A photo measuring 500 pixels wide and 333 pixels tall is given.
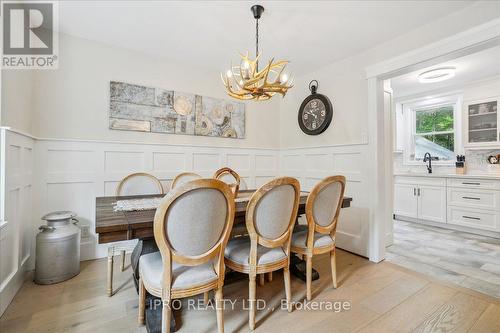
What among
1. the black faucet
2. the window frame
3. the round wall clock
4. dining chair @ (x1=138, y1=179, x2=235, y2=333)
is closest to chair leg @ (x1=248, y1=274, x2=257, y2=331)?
dining chair @ (x1=138, y1=179, x2=235, y2=333)

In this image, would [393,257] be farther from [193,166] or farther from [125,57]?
[125,57]

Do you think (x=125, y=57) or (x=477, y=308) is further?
(x=125, y=57)

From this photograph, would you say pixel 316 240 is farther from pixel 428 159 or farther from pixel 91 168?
pixel 428 159

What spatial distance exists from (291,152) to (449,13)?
7.78 ft

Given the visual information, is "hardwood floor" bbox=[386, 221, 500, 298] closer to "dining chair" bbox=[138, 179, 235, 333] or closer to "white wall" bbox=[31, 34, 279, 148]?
"dining chair" bbox=[138, 179, 235, 333]

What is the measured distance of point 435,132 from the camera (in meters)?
4.63

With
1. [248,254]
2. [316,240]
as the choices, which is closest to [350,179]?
[316,240]

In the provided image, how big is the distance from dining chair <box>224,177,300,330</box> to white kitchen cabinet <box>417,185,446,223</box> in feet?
12.1

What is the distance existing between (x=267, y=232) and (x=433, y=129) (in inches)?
191

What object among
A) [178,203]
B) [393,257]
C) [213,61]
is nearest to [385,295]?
[393,257]

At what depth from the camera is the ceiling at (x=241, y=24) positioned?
204cm

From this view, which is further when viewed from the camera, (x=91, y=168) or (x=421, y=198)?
(x=421, y=198)

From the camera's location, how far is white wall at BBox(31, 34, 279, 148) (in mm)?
2420

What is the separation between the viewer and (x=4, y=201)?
165cm
